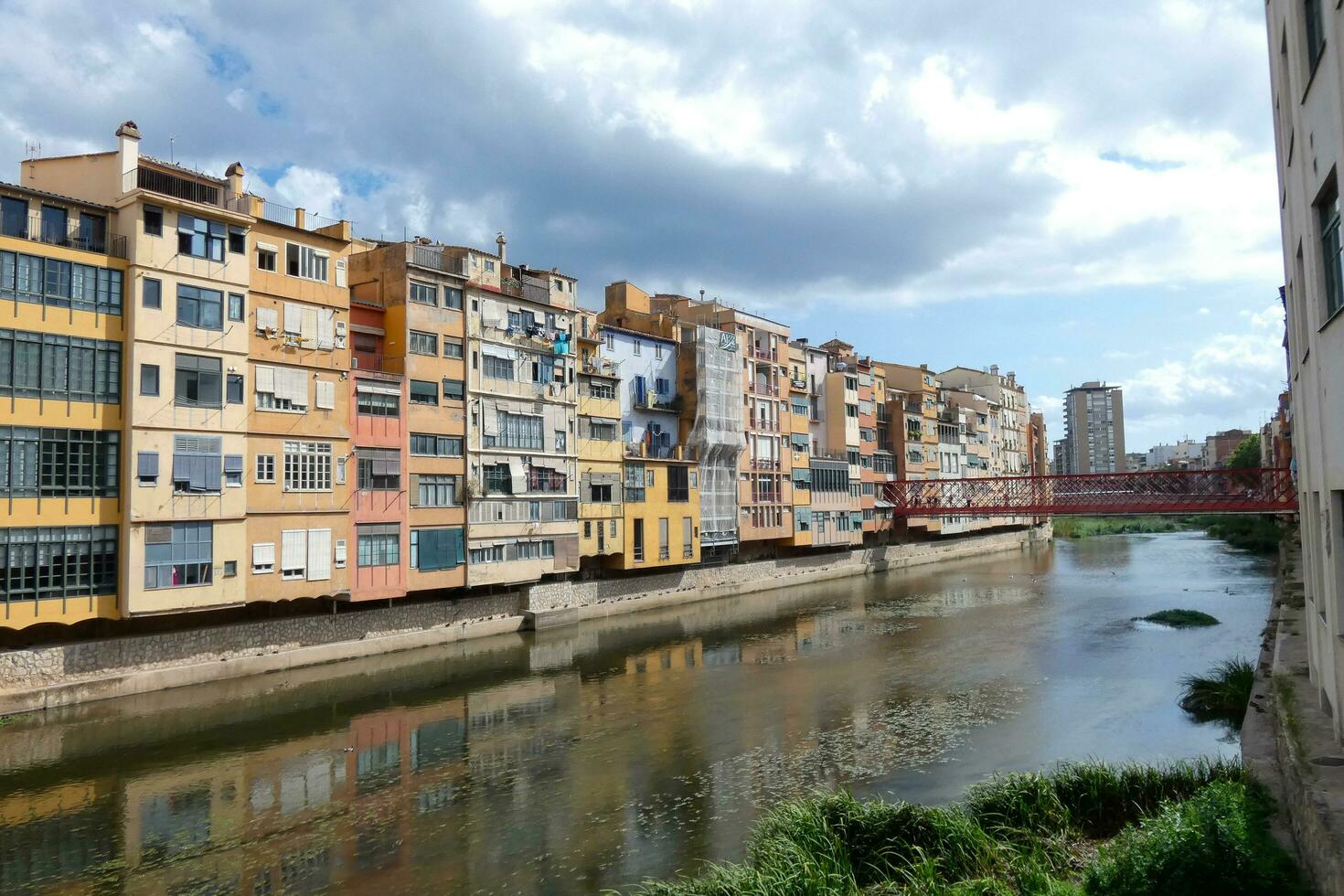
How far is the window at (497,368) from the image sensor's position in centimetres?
4138

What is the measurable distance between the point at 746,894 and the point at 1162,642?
3236 cm

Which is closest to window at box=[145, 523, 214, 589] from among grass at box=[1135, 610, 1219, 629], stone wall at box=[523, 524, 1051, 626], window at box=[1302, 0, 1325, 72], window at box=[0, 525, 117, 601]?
window at box=[0, 525, 117, 601]

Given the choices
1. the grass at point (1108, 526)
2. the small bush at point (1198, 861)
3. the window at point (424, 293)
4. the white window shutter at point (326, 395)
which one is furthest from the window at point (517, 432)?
the grass at point (1108, 526)

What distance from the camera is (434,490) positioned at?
1535 inches

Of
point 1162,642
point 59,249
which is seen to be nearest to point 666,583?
point 1162,642

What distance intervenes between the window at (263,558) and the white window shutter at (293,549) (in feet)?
1.21

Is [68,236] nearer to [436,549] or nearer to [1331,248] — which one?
[436,549]

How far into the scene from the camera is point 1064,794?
16.2 metres

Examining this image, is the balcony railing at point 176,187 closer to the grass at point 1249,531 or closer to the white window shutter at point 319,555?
the white window shutter at point 319,555

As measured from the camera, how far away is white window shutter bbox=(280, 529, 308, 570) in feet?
108

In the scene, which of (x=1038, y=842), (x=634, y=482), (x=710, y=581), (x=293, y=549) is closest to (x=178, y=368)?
(x=293, y=549)

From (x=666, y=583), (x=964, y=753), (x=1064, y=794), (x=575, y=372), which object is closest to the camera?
(x=1064, y=794)

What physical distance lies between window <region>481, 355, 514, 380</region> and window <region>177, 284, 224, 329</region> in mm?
12280

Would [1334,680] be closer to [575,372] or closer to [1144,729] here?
[1144,729]
